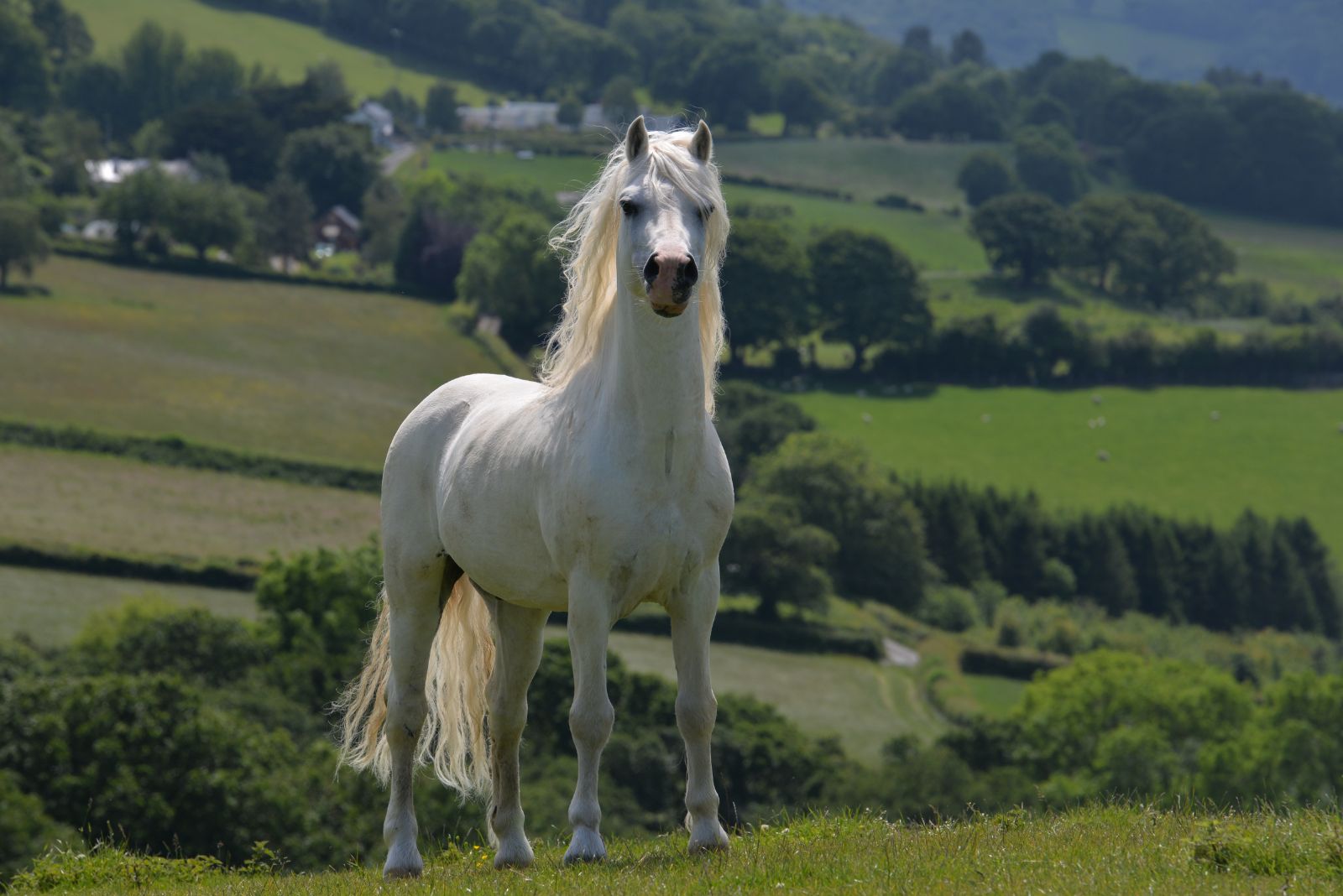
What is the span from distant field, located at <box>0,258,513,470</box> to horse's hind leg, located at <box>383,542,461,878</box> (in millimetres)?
68738

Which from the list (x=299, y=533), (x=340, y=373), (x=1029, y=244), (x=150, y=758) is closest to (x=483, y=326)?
(x=340, y=373)

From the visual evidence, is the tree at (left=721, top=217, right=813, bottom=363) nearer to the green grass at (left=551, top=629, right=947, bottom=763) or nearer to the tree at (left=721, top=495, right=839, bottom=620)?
the tree at (left=721, top=495, right=839, bottom=620)

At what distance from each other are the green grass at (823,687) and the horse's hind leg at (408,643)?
45.5 metres

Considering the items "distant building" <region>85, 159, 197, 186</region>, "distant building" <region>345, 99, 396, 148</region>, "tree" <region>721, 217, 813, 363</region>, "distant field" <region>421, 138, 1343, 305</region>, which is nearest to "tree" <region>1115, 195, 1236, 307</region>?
"distant field" <region>421, 138, 1343, 305</region>

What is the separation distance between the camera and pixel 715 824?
10.4 meters

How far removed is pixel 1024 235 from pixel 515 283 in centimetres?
6303

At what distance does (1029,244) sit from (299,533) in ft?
326

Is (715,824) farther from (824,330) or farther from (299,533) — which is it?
(824,330)

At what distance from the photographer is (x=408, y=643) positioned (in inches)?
479

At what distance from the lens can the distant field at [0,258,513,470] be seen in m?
82.8

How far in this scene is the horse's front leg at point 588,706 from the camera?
10.1 m

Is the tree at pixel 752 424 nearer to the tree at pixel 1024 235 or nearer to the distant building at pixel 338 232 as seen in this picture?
the tree at pixel 1024 235

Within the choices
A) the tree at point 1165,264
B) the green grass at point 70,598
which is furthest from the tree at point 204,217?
the tree at point 1165,264

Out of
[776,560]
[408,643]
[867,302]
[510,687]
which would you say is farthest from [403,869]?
[867,302]
